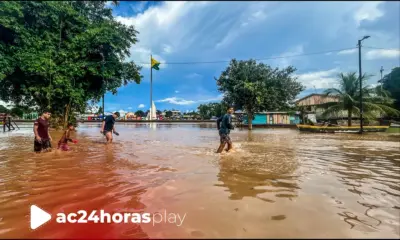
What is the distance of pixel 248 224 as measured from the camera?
2.94 m

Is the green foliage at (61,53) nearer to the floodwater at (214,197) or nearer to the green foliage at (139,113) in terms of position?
the floodwater at (214,197)

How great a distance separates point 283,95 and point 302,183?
2989cm

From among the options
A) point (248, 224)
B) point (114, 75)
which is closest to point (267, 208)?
point (248, 224)

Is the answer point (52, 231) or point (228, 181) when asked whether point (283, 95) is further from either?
point (52, 231)

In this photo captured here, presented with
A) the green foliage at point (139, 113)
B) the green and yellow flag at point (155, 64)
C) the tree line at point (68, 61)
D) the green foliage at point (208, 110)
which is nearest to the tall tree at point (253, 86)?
the tree line at point (68, 61)

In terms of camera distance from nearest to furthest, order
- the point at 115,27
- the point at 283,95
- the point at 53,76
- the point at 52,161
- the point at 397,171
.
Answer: the point at 397,171, the point at 52,161, the point at 53,76, the point at 115,27, the point at 283,95

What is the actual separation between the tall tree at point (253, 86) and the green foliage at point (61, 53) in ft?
39.9

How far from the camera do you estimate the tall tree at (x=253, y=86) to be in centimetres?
2920

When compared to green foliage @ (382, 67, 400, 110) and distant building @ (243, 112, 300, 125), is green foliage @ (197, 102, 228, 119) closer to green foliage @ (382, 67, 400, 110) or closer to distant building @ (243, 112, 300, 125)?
distant building @ (243, 112, 300, 125)

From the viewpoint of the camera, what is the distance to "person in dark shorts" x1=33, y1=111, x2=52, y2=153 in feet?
27.6

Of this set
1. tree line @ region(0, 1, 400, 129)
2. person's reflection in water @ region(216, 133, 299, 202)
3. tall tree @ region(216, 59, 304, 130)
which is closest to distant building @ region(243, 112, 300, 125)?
tall tree @ region(216, 59, 304, 130)

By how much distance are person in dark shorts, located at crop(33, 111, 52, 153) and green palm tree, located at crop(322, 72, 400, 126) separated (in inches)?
1054

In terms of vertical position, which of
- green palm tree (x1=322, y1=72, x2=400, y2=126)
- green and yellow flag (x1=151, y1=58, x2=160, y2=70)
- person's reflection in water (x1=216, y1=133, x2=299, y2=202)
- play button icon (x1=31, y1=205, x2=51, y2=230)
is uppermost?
green and yellow flag (x1=151, y1=58, x2=160, y2=70)

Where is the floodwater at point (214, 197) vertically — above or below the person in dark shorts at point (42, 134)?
below
